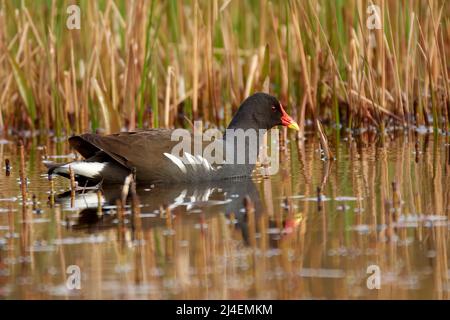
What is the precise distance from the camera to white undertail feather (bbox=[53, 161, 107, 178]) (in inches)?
268

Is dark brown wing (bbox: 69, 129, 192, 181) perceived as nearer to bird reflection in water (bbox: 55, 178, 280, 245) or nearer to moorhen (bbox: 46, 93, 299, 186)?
moorhen (bbox: 46, 93, 299, 186)

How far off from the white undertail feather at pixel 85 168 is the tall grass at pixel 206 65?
183 centimetres

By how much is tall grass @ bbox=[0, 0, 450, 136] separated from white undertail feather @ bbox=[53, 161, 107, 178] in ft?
6.00

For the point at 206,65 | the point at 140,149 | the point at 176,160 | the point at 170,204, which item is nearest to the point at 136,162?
the point at 140,149

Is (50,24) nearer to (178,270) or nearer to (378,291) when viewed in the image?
(178,270)

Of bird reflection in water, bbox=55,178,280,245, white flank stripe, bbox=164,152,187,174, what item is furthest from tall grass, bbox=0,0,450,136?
bird reflection in water, bbox=55,178,280,245

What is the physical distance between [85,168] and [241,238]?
7.39 feet

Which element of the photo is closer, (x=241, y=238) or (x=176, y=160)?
(x=241, y=238)

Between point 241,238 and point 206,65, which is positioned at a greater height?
point 206,65

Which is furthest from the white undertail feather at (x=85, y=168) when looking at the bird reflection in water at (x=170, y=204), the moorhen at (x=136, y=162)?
the bird reflection in water at (x=170, y=204)

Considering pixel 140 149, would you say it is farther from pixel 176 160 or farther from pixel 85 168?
pixel 85 168

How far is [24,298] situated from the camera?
3.97 metres

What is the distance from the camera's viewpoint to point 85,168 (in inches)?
271

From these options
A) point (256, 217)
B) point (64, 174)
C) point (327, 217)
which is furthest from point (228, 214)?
point (64, 174)
